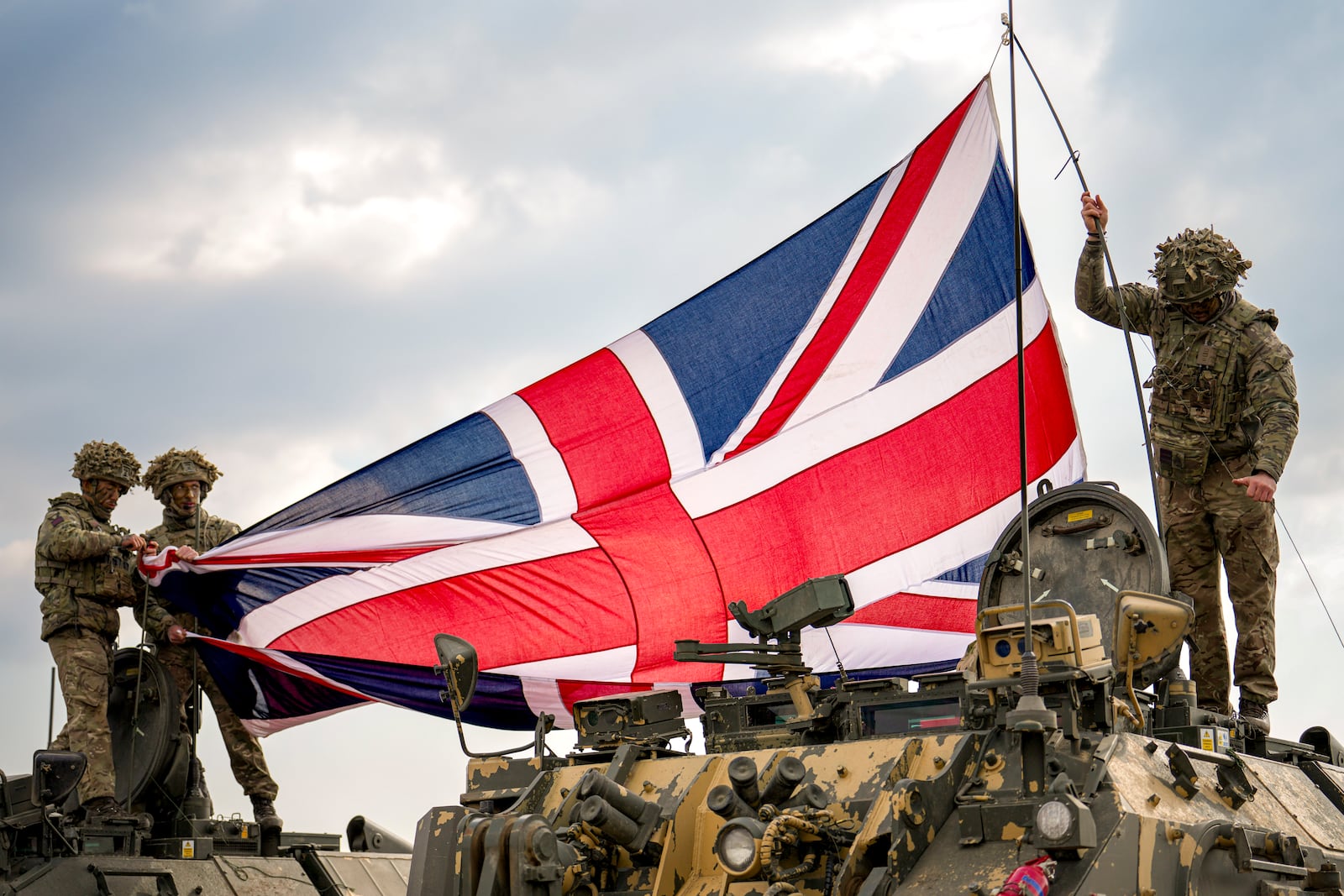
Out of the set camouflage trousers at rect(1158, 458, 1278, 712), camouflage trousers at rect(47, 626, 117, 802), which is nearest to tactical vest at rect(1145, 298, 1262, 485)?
camouflage trousers at rect(1158, 458, 1278, 712)

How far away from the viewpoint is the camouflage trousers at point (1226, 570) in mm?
10508

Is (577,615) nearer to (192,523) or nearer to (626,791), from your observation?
(192,523)

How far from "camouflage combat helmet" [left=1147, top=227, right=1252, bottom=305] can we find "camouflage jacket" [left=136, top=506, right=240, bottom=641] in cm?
831

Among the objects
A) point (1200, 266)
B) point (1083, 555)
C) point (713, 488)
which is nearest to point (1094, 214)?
point (1200, 266)

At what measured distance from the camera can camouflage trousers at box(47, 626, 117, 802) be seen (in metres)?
13.1

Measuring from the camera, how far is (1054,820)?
6336mm

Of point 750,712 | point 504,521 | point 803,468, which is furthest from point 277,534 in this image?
point 750,712

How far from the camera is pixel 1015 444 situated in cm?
1298

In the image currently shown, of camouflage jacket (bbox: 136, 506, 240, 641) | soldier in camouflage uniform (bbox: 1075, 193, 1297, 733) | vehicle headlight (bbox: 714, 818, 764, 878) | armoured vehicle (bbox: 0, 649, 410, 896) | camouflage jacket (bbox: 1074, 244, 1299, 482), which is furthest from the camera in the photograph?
camouflage jacket (bbox: 136, 506, 240, 641)

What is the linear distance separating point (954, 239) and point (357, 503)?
5.59 m

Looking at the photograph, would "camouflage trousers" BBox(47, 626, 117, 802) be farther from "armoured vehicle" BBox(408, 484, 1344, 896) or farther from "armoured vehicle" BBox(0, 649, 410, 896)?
"armoured vehicle" BBox(408, 484, 1344, 896)

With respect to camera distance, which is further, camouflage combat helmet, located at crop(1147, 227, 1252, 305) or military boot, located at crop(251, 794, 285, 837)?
military boot, located at crop(251, 794, 285, 837)

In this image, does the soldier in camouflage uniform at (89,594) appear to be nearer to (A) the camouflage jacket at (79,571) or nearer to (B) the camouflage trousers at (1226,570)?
(A) the camouflage jacket at (79,571)

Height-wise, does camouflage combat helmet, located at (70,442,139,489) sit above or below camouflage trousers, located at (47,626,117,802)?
above
